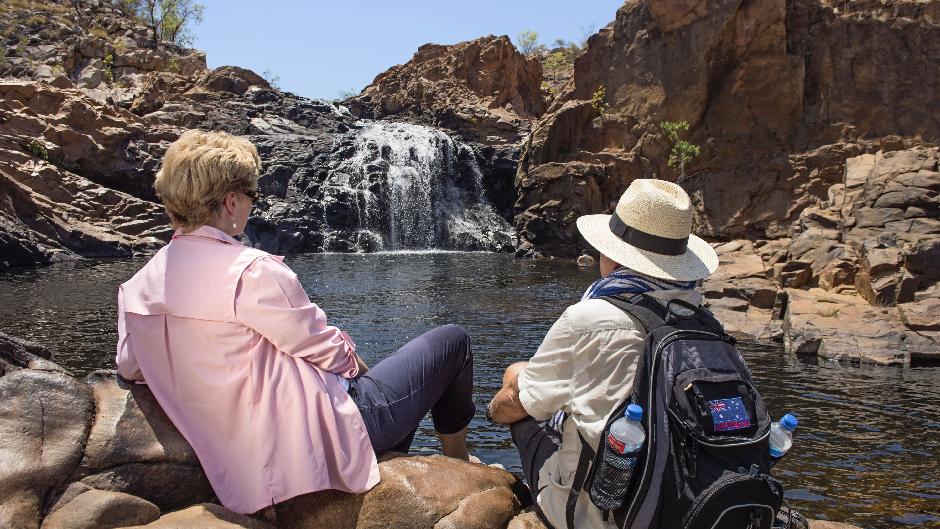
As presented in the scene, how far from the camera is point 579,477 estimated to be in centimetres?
317

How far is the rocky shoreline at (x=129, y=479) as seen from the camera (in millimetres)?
2875

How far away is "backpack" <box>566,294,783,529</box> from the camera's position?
108 inches

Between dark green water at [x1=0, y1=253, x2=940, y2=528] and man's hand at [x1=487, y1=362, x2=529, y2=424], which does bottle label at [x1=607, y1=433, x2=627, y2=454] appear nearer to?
man's hand at [x1=487, y1=362, x2=529, y2=424]

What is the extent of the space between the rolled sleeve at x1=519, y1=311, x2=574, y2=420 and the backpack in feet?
1.07

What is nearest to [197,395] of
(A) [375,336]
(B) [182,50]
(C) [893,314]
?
(A) [375,336]

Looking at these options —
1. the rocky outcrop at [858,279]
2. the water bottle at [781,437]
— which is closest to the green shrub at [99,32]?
the rocky outcrop at [858,279]

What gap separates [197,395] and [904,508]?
6.06 metres

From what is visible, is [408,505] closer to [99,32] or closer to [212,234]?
[212,234]

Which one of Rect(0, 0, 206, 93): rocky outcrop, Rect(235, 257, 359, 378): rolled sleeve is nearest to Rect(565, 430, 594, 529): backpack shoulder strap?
Rect(235, 257, 359, 378): rolled sleeve

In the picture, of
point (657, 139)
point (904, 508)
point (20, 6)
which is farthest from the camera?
point (20, 6)

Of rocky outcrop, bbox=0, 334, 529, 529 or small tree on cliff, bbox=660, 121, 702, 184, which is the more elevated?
small tree on cliff, bbox=660, 121, 702, 184

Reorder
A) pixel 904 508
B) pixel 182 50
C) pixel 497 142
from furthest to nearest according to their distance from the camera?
1. pixel 182 50
2. pixel 497 142
3. pixel 904 508

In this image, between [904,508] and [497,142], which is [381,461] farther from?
[497,142]

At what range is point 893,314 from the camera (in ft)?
44.8
